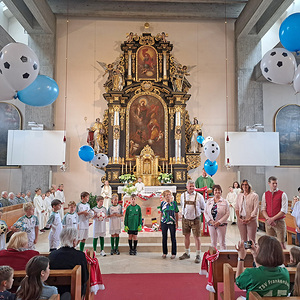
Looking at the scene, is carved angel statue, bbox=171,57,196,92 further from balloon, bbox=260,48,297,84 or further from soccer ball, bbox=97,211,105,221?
soccer ball, bbox=97,211,105,221

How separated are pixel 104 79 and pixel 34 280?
12.0m

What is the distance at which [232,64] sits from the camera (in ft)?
46.1

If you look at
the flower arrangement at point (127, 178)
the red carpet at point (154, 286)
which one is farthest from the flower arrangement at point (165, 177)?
the red carpet at point (154, 286)

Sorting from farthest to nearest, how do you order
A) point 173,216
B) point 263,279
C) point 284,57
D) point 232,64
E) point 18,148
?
1. point 232,64
2. point 18,148
3. point 173,216
4. point 284,57
5. point 263,279

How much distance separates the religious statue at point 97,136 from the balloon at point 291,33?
871cm

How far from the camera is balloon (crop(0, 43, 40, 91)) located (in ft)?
15.2

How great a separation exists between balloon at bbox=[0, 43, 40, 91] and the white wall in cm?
870

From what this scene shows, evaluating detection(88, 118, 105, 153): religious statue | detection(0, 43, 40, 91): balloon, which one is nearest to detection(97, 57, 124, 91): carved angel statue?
detection(88, 118, 105, 153): religious statue

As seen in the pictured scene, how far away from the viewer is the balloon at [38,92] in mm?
5477

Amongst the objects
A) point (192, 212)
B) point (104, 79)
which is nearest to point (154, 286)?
point (192, 212)

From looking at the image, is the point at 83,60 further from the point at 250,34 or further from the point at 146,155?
the point at 250,34

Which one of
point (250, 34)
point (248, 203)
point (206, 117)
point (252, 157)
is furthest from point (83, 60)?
point (248, 203)

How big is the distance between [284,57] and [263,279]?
14.0 feet

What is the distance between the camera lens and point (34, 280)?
2463 mm
